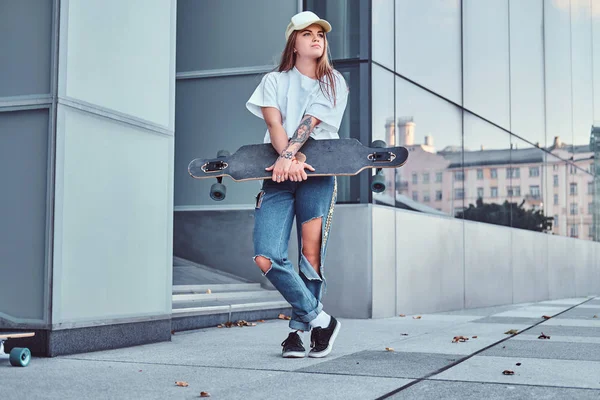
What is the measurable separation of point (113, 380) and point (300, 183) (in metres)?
1.55

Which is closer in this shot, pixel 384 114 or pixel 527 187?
pixel 384 114

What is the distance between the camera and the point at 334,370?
4.14 meters

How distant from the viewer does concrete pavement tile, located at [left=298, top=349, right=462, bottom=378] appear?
4.07 meters

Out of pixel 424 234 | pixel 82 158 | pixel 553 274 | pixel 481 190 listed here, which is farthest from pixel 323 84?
pixel 553 274

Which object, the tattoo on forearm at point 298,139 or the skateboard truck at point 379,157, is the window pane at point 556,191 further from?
the tattoo on forearm at point 298,139

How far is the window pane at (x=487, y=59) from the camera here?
1185cm

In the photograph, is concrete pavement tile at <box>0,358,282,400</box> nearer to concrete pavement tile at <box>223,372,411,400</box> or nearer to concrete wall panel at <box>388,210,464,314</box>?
concrete pavement tile at <box>223,372,411,400</box>

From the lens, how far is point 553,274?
53.0 feet

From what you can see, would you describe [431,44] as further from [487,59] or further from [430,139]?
[487,59]

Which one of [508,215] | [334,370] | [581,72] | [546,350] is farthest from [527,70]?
[334,370]

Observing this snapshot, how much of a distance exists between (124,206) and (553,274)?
12560 millimetres

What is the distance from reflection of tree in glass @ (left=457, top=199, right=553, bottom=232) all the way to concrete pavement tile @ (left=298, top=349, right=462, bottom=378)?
21.7 ft

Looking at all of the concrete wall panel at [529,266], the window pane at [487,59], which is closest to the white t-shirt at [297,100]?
the window pane at [487,59]

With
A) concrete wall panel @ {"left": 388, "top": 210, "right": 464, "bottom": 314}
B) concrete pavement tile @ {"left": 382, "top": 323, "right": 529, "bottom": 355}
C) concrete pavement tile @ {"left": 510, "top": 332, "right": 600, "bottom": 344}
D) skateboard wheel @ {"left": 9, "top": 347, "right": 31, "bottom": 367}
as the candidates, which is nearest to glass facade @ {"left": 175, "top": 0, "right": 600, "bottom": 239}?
concrete wall panel @ {"left": 388, "top": 210, "right": 464, "bottom": 314}
